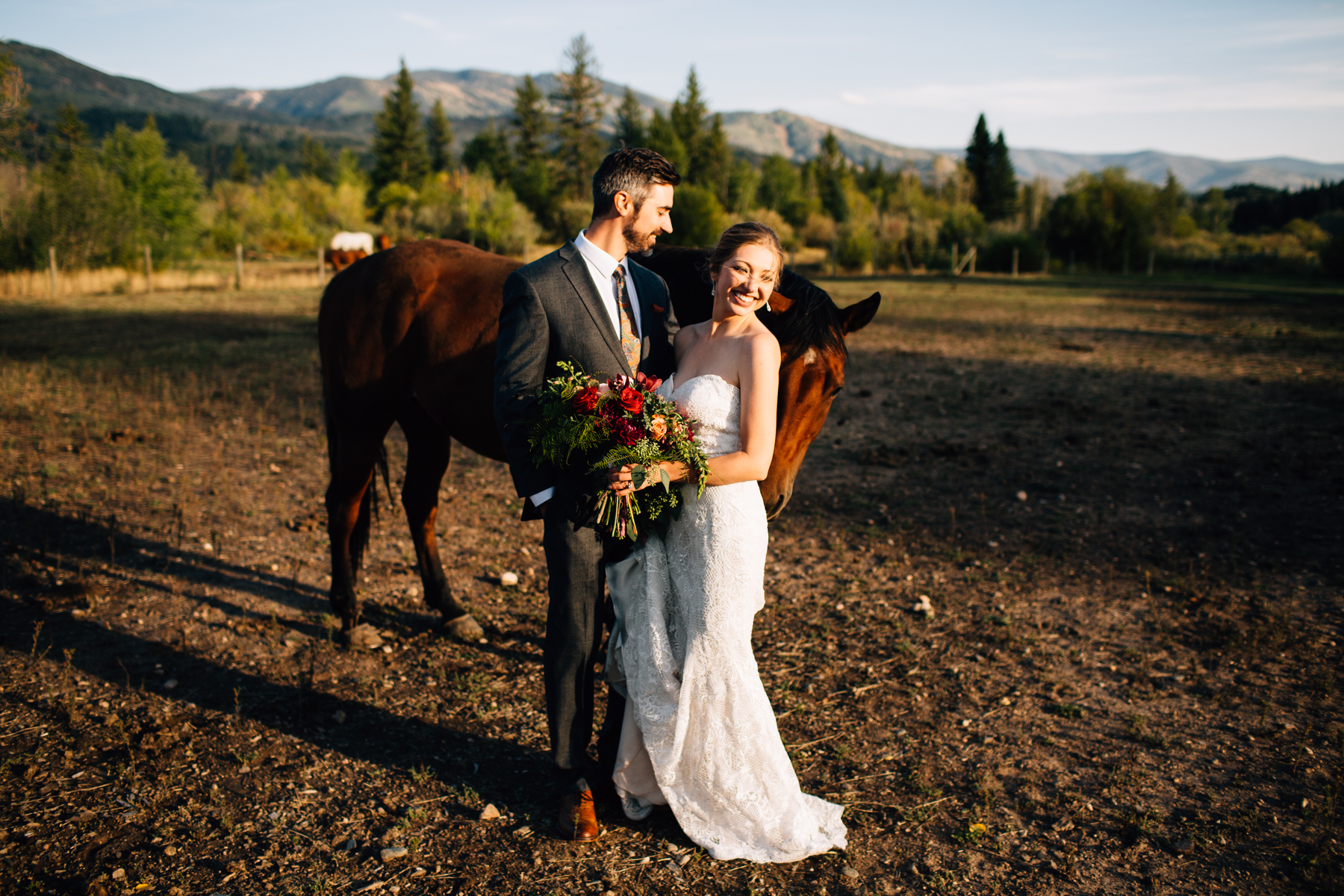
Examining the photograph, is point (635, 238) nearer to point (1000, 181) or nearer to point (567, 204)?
point (567, 204)

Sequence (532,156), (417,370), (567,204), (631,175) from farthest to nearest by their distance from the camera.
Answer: (532,156), (567,204), (417,370), (631,175)

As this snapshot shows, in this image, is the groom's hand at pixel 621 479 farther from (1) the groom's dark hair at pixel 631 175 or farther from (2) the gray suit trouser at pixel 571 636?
(1) the groom's dark hair at pixel 631 175

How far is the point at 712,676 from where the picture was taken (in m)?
2.63

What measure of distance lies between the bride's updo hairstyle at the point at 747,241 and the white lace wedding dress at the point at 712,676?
446 millimetres

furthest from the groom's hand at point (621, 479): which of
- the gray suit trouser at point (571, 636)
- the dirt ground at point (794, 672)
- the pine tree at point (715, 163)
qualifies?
the pine tree at point (715, 163)

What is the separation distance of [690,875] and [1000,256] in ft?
149

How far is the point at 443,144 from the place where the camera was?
7256 centimetres

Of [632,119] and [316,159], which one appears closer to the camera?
[632,119]

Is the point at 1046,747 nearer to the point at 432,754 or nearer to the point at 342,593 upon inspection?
the point at 432,754

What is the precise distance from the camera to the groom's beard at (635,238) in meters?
2.58

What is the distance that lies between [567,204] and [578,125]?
40.1 feet

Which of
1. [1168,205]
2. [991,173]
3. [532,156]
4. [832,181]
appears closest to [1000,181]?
[991,173]

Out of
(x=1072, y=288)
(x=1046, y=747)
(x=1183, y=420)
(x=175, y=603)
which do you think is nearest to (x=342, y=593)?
(x=175, y=603)

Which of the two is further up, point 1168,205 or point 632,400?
point 1168,205
